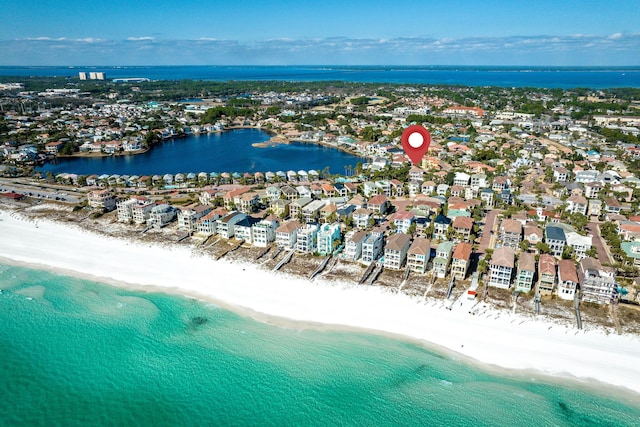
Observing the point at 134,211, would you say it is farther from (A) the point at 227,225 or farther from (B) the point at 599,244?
(B) the point at 599,244

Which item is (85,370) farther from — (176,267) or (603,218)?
(603,218)

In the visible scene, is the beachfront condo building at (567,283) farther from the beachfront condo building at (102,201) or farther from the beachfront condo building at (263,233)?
the beachfront condo building at (102,201)

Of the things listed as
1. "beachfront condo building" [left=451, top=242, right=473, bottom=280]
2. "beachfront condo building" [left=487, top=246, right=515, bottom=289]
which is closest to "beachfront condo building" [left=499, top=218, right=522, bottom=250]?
"beachfront condo building" [left=487, top=246, right=515, bottom=289]

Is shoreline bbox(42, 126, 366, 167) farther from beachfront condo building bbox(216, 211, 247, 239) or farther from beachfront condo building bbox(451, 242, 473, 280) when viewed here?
beachfront condo building bbox(451, 242, 473, 280)

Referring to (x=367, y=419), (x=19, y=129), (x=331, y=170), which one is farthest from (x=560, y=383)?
(x=19, y=129)

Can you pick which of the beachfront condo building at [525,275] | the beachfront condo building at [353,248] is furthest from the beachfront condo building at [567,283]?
the beachfront condo building at [353,248]

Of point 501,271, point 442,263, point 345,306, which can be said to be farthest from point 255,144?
point 501,271
